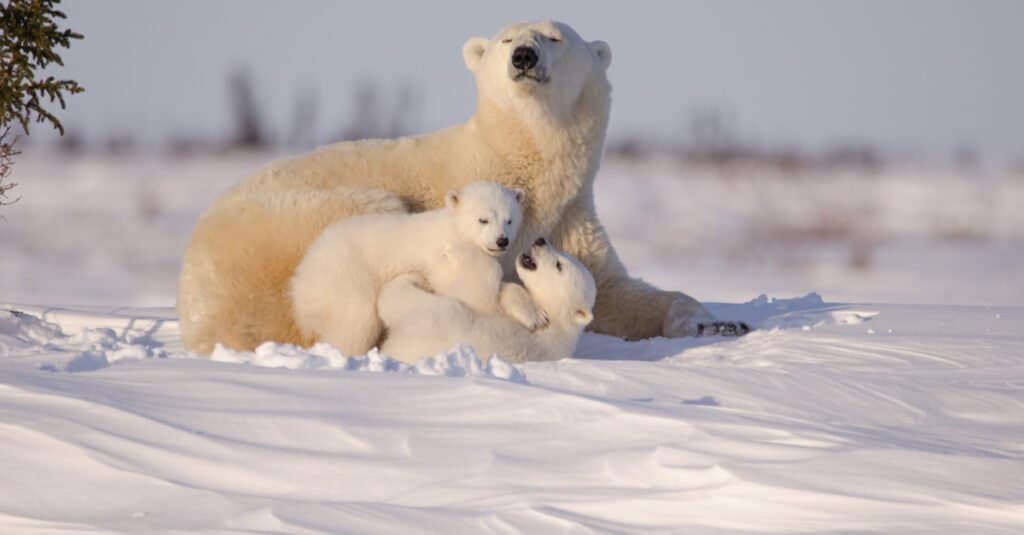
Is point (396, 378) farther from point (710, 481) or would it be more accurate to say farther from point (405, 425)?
point (710, 481)

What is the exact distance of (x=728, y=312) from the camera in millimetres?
7293

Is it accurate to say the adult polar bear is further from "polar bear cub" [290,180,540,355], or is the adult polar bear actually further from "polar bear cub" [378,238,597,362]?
"polar bear cub" [378,238,597,362]

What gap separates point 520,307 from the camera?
541 cm

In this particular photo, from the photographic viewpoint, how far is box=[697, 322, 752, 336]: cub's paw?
6.27m

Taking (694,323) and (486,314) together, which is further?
(694,323)

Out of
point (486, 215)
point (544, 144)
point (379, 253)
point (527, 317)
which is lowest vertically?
point (527, 317)

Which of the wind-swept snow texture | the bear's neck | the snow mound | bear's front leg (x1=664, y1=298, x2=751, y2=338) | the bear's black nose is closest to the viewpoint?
the wind-swept snow texture

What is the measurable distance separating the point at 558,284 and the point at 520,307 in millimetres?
198

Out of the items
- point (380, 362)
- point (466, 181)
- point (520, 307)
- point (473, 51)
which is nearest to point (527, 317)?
point (520, 307)

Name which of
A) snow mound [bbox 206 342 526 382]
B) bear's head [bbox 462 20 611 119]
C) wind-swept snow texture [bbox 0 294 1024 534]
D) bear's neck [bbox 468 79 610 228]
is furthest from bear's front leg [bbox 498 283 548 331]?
bear's head [bbox 462 20 611 119]

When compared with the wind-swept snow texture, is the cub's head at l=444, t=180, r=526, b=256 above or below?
above

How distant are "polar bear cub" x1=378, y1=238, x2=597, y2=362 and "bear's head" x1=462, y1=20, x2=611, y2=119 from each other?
862mm

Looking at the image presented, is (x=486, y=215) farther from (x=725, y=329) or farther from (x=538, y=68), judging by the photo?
(x=725, y=329)

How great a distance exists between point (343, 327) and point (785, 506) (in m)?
2.61
